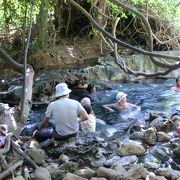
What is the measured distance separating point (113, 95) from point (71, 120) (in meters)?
6.03

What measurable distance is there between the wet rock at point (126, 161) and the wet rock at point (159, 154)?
375 mm

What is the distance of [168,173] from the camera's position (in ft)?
15.8

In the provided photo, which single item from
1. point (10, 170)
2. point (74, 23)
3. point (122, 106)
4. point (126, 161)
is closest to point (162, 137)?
point (126, 161)

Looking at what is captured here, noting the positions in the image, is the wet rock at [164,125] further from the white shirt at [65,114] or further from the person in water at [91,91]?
the person in water at [91,91]

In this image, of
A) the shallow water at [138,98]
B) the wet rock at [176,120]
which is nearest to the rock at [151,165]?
the wet rock at [176,120]

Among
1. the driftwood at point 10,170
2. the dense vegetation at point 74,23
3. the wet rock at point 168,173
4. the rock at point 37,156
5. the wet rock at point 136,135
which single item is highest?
the dense vegetation at point 74,23

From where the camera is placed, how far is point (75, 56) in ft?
48.8

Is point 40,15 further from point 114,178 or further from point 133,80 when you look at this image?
point 114,178

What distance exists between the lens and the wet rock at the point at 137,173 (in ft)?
15.2

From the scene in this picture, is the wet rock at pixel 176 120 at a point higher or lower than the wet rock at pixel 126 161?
higher

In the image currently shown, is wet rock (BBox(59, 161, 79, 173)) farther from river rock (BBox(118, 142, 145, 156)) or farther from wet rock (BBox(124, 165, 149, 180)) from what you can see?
river rock (BBox(118, 142, 145, 156))

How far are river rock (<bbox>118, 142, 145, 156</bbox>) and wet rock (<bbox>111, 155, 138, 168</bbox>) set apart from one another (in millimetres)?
213

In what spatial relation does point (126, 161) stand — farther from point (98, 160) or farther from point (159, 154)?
point (159, 154)

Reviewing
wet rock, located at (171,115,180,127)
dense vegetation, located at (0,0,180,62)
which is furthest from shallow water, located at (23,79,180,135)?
dense vegetation, located at (0,0,180,62)
